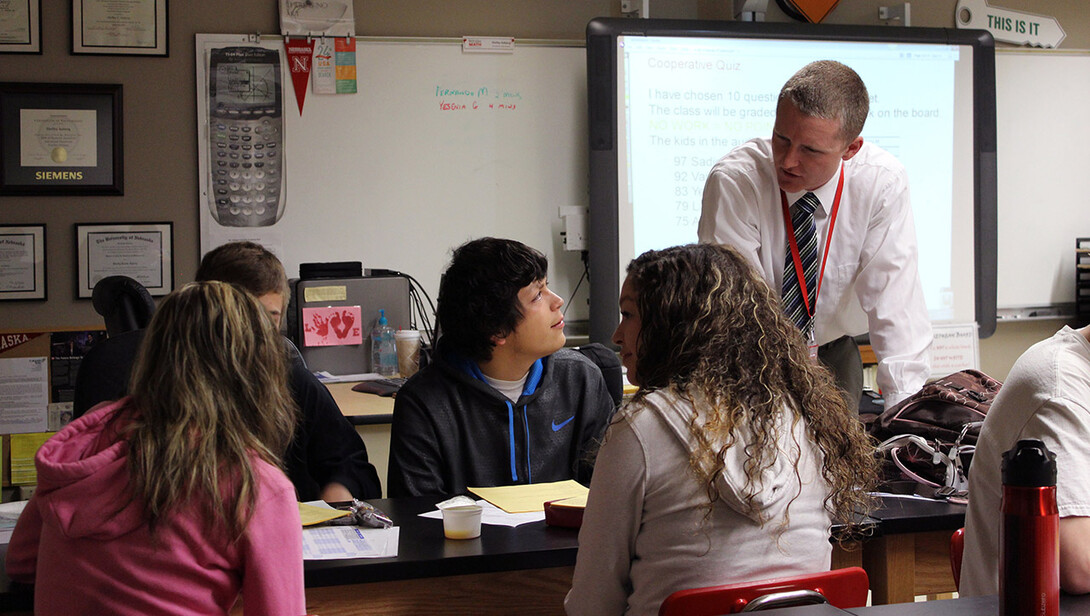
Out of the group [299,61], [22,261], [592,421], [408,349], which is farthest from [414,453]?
[22,261]

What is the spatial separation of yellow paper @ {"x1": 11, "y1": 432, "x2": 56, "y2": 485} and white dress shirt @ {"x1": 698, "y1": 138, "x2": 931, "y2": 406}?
270 centimetres

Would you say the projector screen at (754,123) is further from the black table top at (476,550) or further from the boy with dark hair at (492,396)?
the black table top at (476,550)

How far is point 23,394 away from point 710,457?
10.6 ft

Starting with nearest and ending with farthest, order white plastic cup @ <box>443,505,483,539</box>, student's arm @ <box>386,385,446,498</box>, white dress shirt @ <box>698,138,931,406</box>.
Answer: white plastic cup @ <box>443,505,483,539</box> < student's arm @ <box>386,385,446,498</box> < white dress shirt @ <box>698,138,931,406</box>

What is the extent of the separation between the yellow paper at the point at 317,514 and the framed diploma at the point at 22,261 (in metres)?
2.43

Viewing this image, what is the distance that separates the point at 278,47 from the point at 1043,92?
334cm

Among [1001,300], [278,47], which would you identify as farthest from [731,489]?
[1001,300]

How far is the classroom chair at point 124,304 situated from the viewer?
2.27m

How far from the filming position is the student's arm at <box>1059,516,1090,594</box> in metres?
1.18

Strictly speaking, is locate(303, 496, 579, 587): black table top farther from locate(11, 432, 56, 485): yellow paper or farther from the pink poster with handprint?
locate(11, 432, 56, 485): yellow paper

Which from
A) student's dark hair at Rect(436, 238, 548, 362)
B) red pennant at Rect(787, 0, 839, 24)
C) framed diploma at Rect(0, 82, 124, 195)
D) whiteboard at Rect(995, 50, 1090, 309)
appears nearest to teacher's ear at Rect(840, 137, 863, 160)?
student's dark hair at Rect(436, 238, 548, 362)

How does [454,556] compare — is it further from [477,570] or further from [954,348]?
[954,348]

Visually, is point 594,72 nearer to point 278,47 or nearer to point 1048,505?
point 278,47

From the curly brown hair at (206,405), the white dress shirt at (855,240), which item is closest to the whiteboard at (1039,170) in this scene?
the white dress shirt at (855,240)
